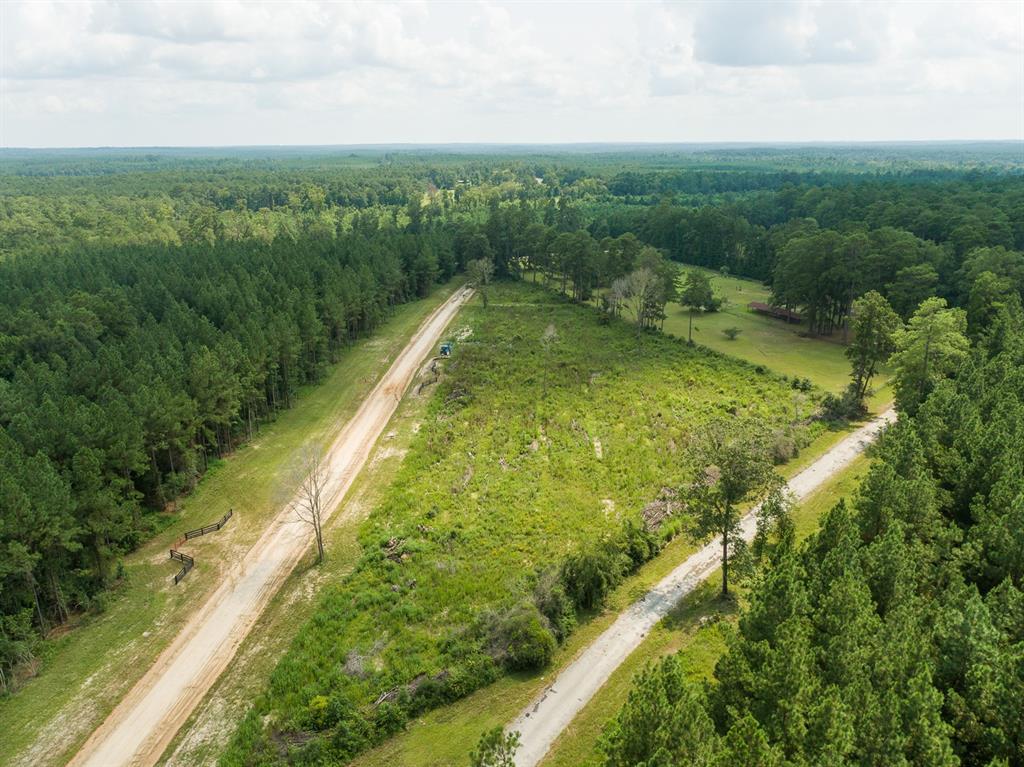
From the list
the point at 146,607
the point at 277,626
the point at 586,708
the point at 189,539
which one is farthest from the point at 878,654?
the point at 189,539

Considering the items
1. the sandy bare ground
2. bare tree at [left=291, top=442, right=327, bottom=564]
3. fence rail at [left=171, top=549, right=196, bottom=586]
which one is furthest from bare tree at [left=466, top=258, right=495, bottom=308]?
the sandy bare ground

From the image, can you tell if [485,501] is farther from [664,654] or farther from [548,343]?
[548,343]

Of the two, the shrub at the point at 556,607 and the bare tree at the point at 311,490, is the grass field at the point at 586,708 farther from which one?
the bare tree at the point at 311,490

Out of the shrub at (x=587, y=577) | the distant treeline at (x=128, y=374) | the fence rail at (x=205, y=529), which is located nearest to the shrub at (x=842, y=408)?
the shrub at (x=587, y=577)

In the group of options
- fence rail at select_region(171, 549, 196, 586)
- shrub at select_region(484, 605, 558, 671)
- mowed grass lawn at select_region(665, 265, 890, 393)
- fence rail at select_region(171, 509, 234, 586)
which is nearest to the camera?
shrub at select_region(484, 605, 558, 671)

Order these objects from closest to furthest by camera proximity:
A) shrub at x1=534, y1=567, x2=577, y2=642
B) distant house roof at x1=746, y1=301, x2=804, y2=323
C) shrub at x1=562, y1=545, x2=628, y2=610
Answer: shrub at x1=534, y1=567, x2=577, y2=642, shrub at x1=562, y1=545, x2=628, y2=610, distant house roof at x1=746, y1=301, x2=804, y2=323

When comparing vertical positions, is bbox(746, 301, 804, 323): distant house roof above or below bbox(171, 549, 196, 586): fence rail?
above

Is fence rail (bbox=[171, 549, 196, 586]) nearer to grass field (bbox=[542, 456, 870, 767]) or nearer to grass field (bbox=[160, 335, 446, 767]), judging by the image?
grass field (bbox=[160, 335, 446, 767])

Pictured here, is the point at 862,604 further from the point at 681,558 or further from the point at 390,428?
the point at 390,428
